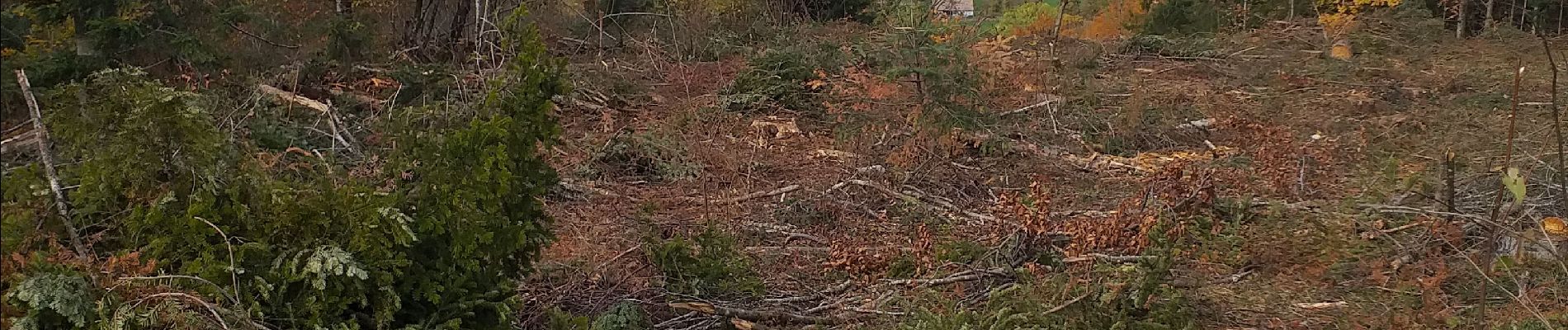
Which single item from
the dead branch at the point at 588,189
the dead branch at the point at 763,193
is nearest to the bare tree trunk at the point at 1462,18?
the dead branch at the point at 763,193

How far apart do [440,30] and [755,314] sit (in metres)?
6.38

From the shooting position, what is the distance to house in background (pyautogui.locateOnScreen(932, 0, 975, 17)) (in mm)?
8539

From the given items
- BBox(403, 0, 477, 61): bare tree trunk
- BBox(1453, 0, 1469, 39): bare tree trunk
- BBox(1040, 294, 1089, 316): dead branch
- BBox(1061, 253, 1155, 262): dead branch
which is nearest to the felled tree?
BBox(1040, 294, 1089, 316): dead branch

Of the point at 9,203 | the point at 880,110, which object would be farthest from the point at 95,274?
the point at 880,110

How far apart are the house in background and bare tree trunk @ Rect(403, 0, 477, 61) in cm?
403

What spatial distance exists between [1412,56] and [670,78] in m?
7.14

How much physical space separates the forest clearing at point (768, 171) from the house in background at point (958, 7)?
6 centimetres

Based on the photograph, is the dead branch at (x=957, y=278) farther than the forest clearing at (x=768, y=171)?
Yes

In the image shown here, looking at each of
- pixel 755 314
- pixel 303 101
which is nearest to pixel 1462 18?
pixel 755 314

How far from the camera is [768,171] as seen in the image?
255 inches

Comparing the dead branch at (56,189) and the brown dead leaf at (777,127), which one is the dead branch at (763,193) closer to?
the brown dead leaf at (777,127)

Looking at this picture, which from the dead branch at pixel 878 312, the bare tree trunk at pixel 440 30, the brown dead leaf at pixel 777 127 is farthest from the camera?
the bare tree trunk at pixel 440 30

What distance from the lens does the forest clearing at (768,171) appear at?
2260 millimetres

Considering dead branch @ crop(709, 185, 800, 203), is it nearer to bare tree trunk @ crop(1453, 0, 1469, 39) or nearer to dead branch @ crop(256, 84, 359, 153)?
dead branch @ crop(256, 84, 359, 153)
